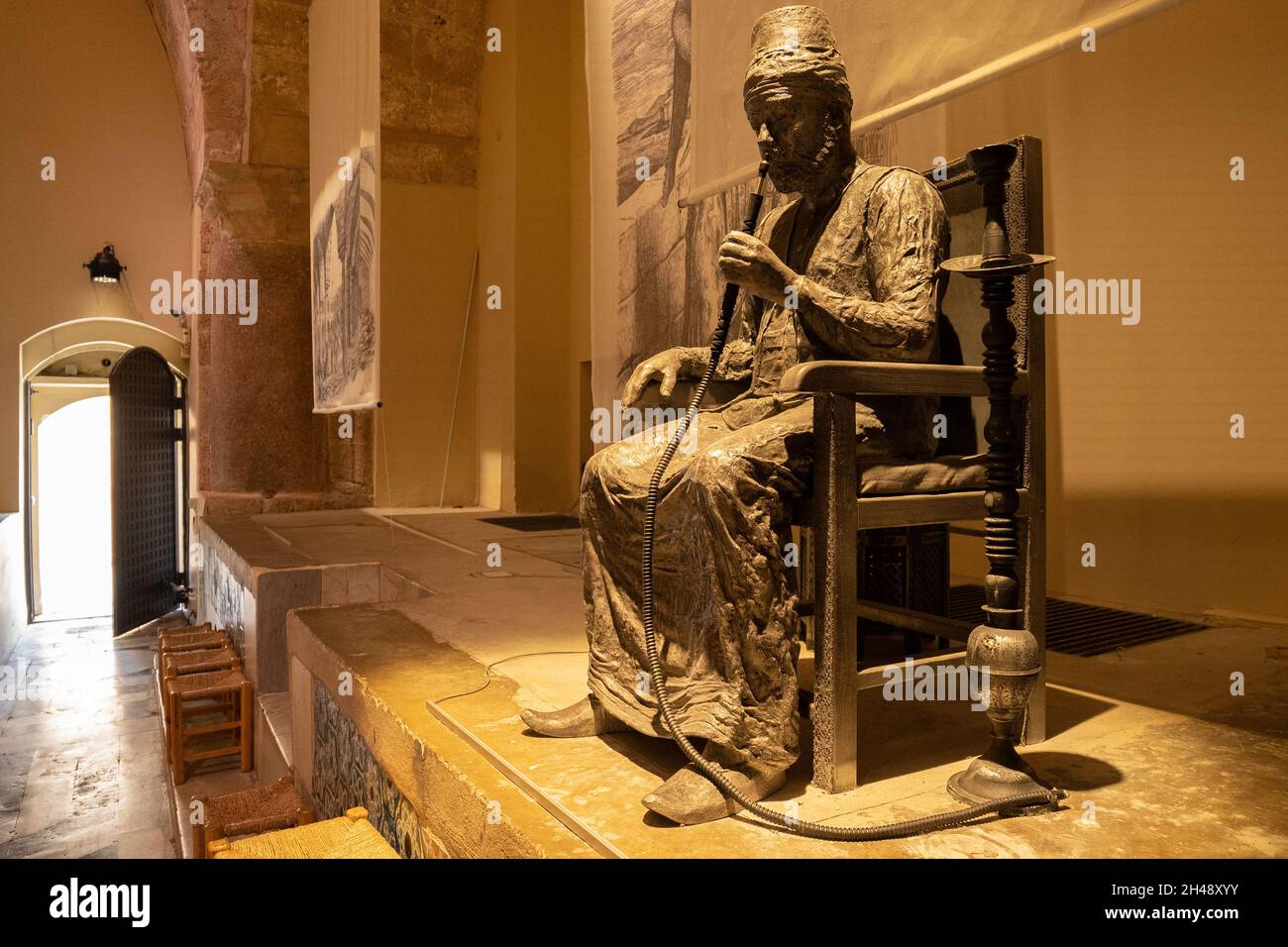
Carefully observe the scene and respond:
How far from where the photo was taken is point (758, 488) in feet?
5.95

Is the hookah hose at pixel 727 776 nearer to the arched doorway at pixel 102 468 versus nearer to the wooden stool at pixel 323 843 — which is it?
the wooden stool at pixel 323 843

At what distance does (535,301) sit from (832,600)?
24.4ft

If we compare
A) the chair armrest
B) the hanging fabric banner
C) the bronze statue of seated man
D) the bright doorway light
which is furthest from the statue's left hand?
the bright doorway light

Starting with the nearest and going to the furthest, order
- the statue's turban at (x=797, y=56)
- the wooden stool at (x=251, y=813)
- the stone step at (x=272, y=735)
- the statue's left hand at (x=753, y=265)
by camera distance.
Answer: the statue's left hand at (x=753, y=265), the statue's turban at (x=797, y=56), the wooden stool at (x=251, y=813), the stone step at (x=272, y=735)

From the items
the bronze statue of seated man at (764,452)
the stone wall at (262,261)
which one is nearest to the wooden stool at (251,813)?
the bronze statue of seated man at (764,452)

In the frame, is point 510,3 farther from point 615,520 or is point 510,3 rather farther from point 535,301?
point 615,520

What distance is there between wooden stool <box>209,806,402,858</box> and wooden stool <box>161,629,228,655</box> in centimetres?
452

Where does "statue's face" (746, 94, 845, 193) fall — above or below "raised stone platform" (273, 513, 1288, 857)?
above

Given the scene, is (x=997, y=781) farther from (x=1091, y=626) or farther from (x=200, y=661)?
(x=200, y=661)

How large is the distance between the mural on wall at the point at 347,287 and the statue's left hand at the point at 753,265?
392cm

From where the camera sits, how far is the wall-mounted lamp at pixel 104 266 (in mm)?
11188

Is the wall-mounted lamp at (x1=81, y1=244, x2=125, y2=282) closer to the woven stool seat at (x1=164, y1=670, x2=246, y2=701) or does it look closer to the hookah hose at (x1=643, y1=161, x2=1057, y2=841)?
the woven stool seat at (x1=164, y1=670, x2=246, y2=701)

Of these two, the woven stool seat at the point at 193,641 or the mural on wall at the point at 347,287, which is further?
the woven stool seat at the point at 193,641

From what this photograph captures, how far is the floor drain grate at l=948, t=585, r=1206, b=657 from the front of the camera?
10.6 ft
